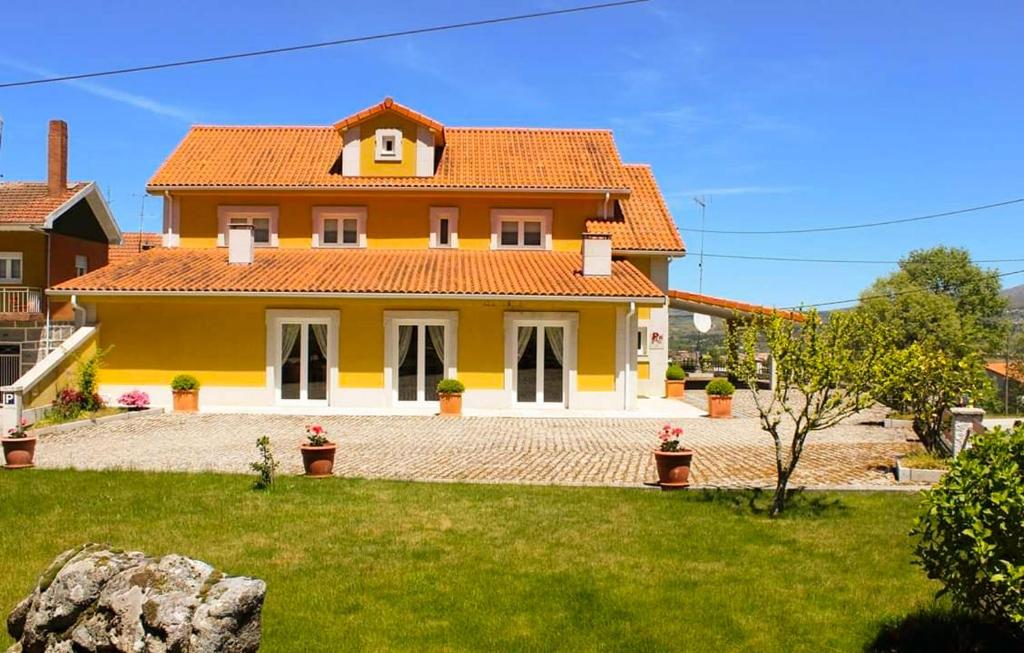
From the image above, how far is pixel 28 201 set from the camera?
32.7 metres

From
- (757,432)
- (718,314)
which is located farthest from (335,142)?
(757,432)

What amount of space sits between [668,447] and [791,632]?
516 cm

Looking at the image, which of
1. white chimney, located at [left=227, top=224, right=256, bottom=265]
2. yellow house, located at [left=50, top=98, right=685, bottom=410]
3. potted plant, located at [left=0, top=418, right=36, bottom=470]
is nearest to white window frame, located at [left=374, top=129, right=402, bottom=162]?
yellow house, located at [left=50, top=98, right=685, bottom=410]

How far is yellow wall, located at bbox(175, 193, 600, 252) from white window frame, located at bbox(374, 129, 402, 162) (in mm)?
1379

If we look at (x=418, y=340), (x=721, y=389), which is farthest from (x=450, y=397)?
(x=721, y=389)

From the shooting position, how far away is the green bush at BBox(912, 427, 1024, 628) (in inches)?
187

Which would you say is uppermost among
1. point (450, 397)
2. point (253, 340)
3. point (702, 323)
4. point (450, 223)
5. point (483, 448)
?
point (450, 223)

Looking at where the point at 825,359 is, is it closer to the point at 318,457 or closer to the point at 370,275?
the point at 318,457

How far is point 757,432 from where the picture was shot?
18.1m

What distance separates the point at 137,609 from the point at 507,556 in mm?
4294

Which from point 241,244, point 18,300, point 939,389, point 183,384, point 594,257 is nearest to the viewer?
point 939,389

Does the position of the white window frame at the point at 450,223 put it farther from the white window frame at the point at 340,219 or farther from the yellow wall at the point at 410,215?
the white window frame at the point at 340,219

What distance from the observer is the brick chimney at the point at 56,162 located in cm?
3350

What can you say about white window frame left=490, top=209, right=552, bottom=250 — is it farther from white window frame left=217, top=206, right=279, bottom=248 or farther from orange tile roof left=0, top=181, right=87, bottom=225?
orange tile roof left=0, top=181, right=87, bottom=225
